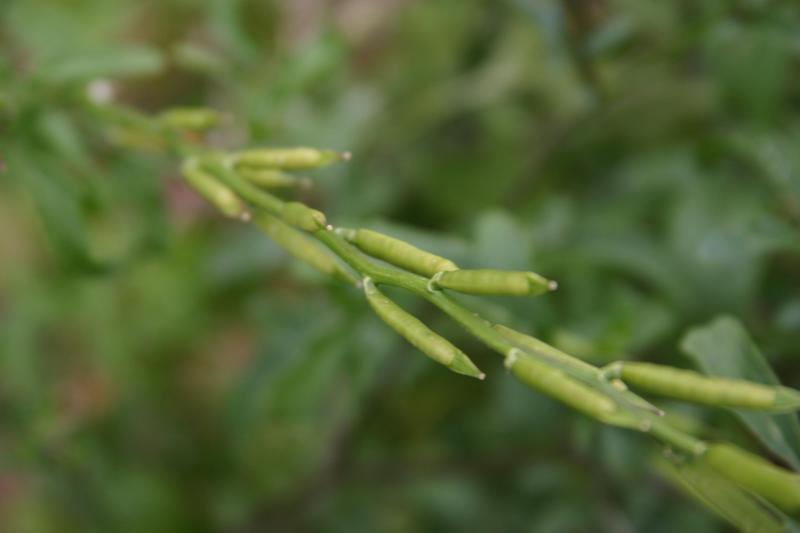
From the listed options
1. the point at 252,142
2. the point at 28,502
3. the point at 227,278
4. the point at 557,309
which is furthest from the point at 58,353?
the point at 557,309

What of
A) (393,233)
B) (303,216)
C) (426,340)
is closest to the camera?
(426,340)

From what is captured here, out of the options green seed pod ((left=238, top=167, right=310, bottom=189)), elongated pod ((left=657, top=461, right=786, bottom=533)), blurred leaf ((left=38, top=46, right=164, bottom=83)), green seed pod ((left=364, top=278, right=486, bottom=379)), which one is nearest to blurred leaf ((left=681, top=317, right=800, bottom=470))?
elongated pod ((left=657, top=461, right=786, bottom=533))

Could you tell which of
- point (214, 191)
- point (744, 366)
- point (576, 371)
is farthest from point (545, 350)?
point (214, 191)

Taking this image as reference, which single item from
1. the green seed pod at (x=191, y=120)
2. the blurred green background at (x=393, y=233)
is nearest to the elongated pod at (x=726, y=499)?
the blurred green background at (x=393, y=233)

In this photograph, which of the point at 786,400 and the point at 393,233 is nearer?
the point at 786,400

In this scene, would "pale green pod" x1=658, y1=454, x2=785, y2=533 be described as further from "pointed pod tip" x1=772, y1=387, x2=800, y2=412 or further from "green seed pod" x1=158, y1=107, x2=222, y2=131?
"green seed pod" x1=158, y1=107, x2=222, y2=131

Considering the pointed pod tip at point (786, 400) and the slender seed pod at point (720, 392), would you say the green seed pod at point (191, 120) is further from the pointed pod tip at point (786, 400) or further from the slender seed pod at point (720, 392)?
the pointed pod tip at point (786, 400)

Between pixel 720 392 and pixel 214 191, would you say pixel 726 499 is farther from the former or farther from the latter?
pixel 214 191
